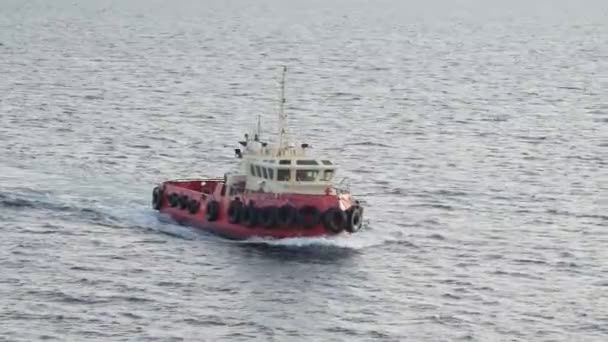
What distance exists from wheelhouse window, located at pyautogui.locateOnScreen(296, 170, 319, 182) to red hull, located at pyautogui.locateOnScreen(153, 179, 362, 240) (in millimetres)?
1727

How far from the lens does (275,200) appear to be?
3625 inches

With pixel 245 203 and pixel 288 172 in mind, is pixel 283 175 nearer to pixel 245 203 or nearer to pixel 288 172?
pixel 288 172

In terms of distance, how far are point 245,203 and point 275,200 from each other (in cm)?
179

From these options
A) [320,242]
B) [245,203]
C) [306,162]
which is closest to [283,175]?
[306,162]

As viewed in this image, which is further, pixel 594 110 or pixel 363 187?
pixel 594 110

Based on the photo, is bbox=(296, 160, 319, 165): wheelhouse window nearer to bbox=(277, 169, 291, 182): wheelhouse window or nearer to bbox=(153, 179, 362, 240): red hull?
bbox=(277, 169, 291, 182): wheelhouse window

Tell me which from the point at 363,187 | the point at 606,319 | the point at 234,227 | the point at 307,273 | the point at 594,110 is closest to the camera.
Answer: the point at 606,319

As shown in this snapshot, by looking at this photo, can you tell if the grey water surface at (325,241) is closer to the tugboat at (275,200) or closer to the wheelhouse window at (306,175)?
the tugboat at (275,200)

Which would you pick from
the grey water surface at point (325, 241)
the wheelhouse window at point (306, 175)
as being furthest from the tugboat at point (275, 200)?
the grey water surface at point (325, 241)

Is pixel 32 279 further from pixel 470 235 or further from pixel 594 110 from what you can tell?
pixel 594 110

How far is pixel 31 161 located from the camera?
119 meters

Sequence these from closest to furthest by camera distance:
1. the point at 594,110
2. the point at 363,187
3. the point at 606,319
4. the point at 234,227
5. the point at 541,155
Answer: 1. the point at 606,319
2. the point at 234,227
3. the point at 363,187
4. the point at 541,155
5. the point at 594,110

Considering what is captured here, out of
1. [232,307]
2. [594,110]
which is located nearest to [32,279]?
[232,307]

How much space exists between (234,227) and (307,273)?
27.5 feet
